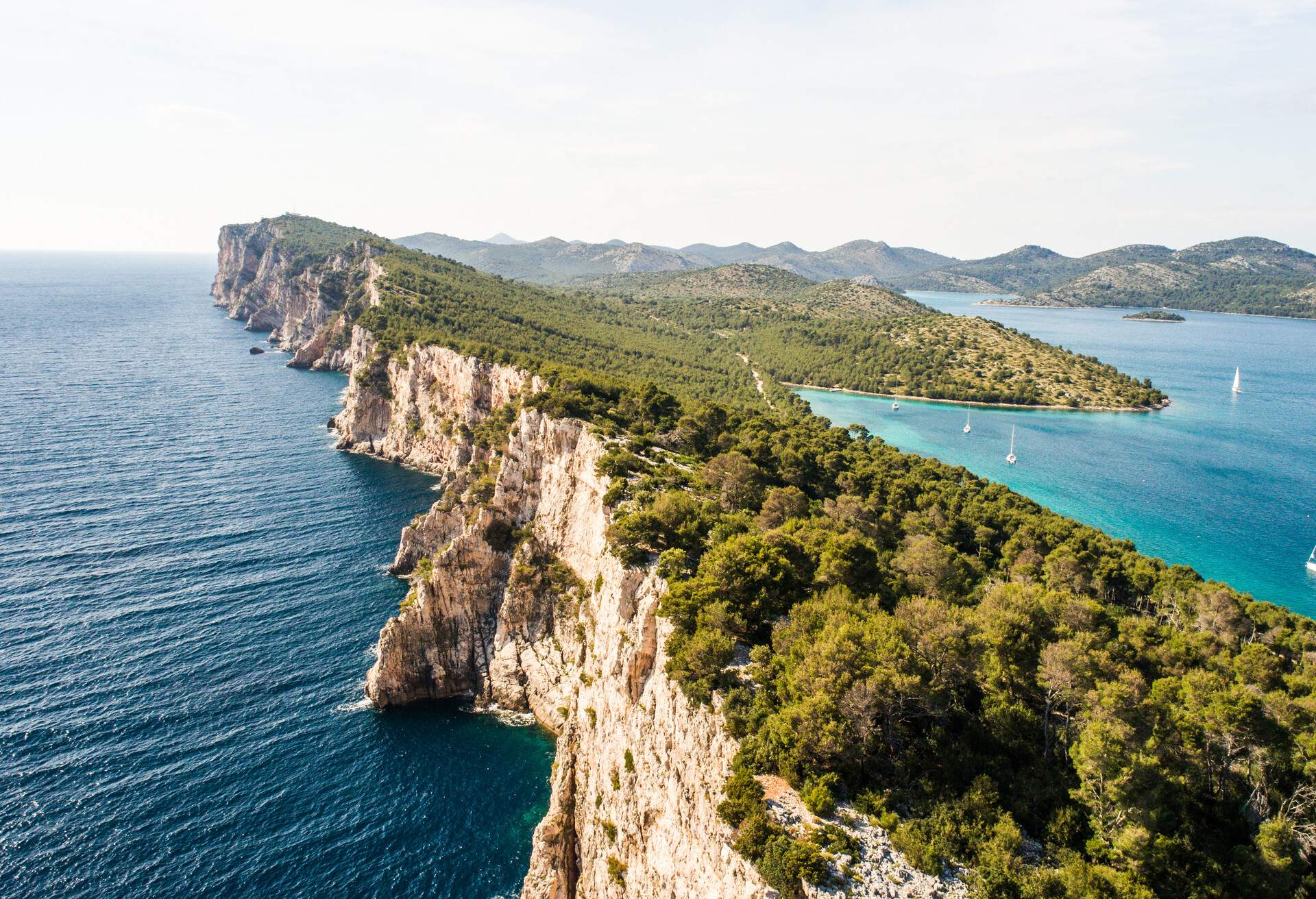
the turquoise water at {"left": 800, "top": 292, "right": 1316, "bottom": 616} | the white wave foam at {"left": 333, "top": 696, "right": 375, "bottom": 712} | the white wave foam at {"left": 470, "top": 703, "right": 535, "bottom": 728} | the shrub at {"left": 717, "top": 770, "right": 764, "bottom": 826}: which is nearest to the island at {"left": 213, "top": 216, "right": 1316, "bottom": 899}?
the shrub at {"left": 717, "top": 770, "right": 764, "bottom": 826}

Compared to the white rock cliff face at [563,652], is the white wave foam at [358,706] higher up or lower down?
lower down

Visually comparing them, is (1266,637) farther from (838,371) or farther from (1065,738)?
(838,371)

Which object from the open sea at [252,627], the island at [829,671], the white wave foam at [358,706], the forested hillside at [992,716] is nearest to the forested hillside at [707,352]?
the open sea at [252,627]

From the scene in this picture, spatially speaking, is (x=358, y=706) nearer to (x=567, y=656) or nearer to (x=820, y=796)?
(x=567, y=656)

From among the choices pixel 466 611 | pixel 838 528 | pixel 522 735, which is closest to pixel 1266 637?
pixel 838 528

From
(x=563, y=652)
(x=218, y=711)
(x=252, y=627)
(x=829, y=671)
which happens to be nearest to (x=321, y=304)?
(x=252, y=627)

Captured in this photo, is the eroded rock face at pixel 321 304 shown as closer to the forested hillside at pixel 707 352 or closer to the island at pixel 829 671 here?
the forested hillside at pixel 707 352
